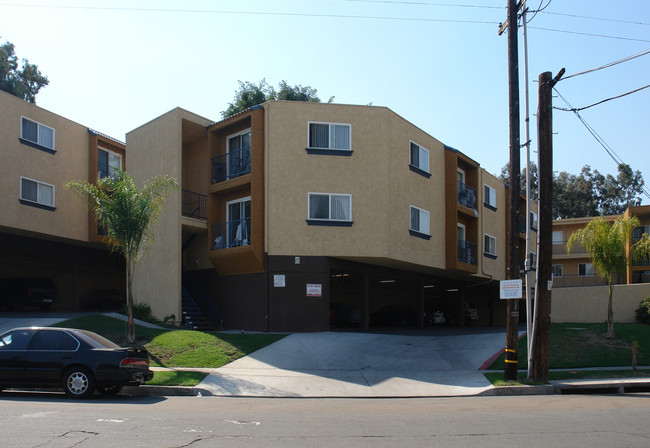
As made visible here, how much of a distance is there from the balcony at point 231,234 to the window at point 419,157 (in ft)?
24.3

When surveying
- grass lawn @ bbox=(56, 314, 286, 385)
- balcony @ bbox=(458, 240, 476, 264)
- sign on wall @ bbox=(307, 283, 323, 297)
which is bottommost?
grass lawn @ bbox=(56, 314, 286, 385)

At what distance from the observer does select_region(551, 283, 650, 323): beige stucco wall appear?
27.5 meters

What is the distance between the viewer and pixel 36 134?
26.3 metres

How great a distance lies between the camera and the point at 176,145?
24594 mm

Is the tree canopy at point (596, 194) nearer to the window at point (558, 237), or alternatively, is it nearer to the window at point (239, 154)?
the window at point (558, 237)

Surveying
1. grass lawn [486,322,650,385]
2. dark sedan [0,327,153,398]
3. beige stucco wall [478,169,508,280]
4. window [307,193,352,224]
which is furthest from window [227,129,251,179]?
beige stucco wall [478,169,508,280]

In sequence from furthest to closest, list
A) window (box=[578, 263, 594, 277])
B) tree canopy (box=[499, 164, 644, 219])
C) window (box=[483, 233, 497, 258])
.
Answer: tree canopy (box=[499, 164, 644, 219])
window (box=[578, 263, 594, 277])
window (box=[483, 233, 497, 258])

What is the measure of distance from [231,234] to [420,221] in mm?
7869

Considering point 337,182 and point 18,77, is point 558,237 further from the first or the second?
point 18,77

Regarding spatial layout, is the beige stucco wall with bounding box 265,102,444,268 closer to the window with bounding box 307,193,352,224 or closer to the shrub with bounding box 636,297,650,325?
the window with bounding box 307,193,352,224

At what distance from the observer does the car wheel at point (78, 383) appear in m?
12.5

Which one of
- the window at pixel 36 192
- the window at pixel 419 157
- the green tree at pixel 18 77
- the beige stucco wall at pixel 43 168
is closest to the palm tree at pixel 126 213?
the beige stucco wall at pixel 43 168

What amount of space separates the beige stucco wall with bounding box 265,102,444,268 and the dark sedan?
1041 centimetres

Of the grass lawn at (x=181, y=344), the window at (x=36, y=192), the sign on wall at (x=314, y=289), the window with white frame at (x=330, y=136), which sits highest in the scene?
the window with white frame at (x=330, y=136)
